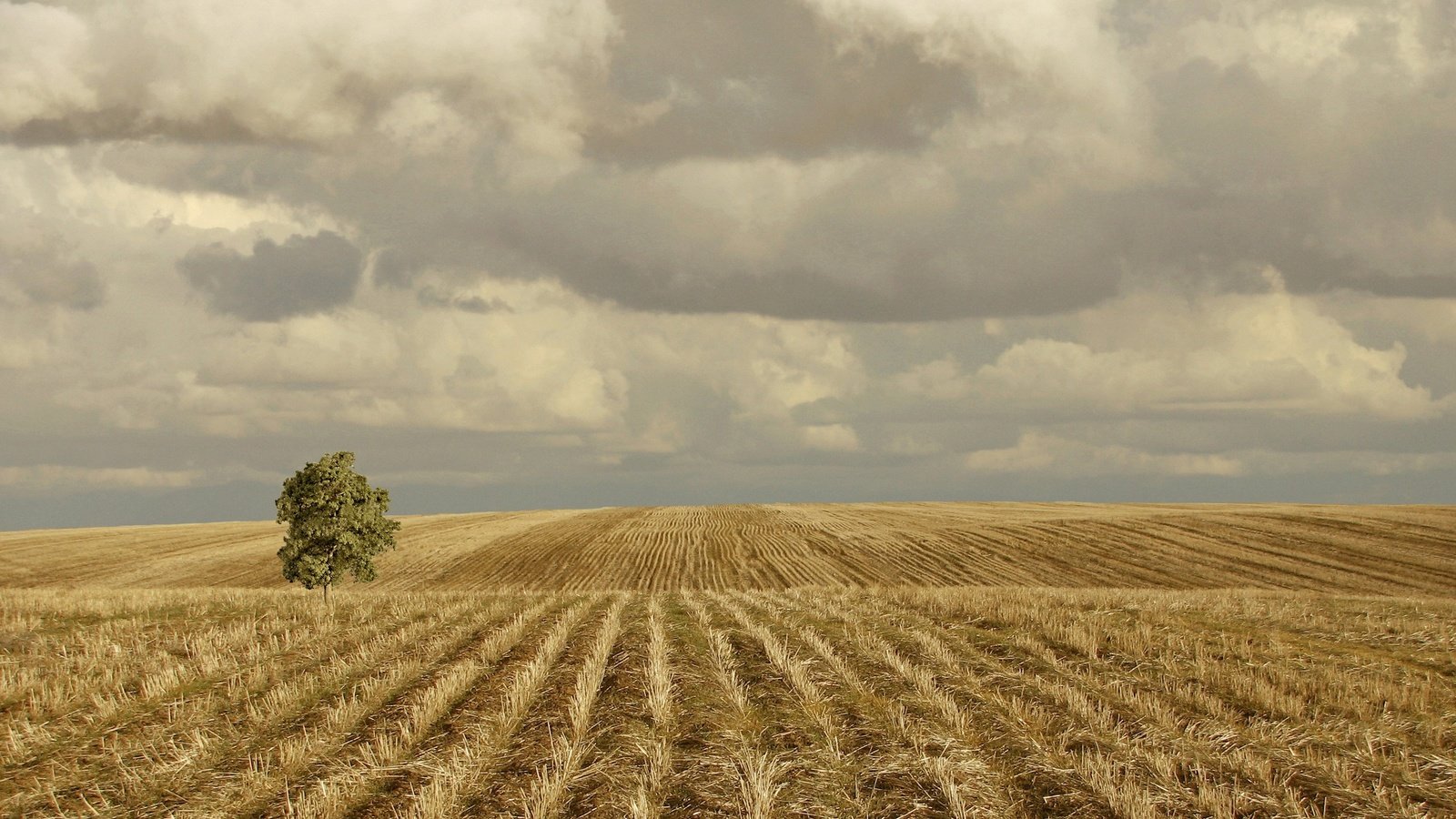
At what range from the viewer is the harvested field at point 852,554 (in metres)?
57.5

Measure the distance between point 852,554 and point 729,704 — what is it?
185 feet

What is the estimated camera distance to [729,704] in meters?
14.6

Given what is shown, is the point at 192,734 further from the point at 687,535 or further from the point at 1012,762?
the point at 687,535

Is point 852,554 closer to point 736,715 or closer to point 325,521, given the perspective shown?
point 325,521

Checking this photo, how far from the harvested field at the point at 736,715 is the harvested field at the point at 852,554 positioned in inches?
1127

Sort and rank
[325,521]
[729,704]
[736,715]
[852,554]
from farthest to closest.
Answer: [852,554], [325,521], [729,704], [736,715]

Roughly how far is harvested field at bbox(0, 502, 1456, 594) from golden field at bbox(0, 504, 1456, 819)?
26.2 m

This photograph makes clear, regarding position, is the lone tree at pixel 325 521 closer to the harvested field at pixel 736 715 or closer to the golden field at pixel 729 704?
the golden field at pixel 729 704

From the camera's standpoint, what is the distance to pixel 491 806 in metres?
10.4

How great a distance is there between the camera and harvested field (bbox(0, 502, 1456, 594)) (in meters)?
57.5

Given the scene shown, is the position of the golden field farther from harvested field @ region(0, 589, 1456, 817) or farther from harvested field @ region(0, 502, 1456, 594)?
harvested field @ region(0, 502, 1456, 594)

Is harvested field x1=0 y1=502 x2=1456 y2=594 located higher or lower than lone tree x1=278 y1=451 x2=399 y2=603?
lower

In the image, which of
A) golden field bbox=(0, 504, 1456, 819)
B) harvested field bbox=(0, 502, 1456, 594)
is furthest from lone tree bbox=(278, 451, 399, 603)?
golden field bbox=(0, 504, 1456, 819)

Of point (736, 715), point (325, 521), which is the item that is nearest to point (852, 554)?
point (325, 521)
